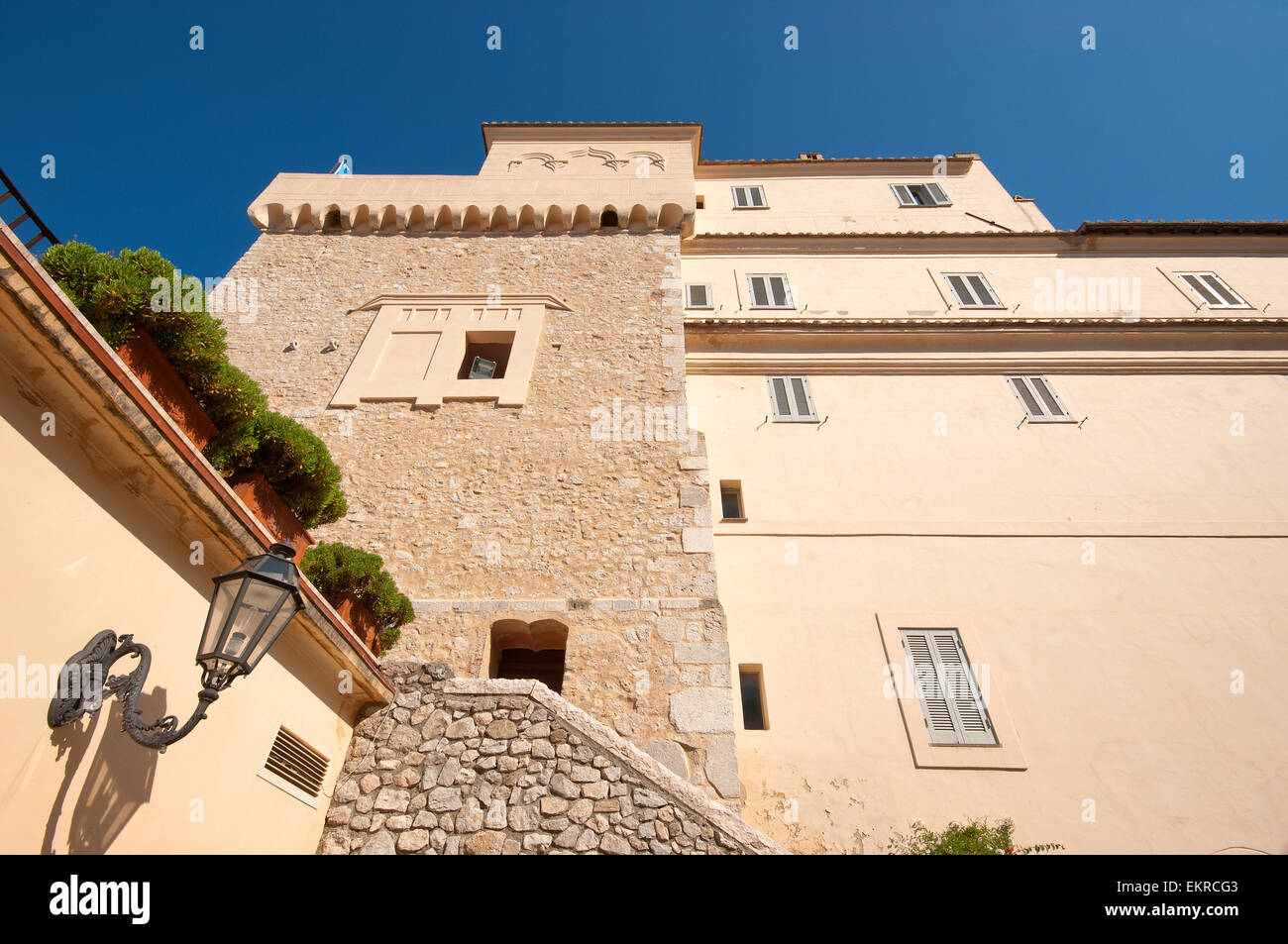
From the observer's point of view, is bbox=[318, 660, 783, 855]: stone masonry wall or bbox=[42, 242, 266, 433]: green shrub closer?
bbox=[42, 242, 266, 433]: green shrub

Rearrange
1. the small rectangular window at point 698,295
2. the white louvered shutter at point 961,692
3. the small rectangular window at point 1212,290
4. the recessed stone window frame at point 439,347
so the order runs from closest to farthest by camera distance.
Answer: the white louvered shutter at point 961,692
the recessed stone window frame at point 439,347
the small rectangular window at point 1212,290
the small rectangular window at point 698,295

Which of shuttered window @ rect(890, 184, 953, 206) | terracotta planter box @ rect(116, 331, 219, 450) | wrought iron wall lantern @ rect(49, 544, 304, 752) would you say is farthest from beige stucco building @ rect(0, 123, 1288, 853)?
shuttered window @ rect(890, 184, 953, 206)

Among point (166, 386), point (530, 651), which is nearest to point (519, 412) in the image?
point (530, 651)

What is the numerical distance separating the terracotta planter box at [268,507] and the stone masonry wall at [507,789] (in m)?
1.68

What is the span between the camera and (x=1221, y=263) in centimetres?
1349

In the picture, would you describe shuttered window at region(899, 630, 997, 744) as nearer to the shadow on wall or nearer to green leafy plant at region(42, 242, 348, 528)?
green leafy plant at region(42, 242, 348, 528)

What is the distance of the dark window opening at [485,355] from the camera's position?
1041 centimetres

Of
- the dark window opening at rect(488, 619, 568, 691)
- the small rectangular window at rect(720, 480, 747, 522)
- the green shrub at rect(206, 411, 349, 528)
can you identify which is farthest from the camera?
the small rectangular window at rect(720, 480, 747, 522)

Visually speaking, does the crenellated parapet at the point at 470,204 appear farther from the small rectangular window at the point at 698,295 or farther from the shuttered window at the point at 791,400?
the shuttered window at the point at 791,400

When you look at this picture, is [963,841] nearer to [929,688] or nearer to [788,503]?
[929,688]

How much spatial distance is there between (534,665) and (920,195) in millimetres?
14674

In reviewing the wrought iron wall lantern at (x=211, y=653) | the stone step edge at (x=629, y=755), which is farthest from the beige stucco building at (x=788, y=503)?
the wrought iron wall lantern at (x=211, y=653)

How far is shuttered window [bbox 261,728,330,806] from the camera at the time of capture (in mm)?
4633

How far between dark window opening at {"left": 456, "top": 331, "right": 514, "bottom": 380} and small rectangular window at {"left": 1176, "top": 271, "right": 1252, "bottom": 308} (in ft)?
42.0
